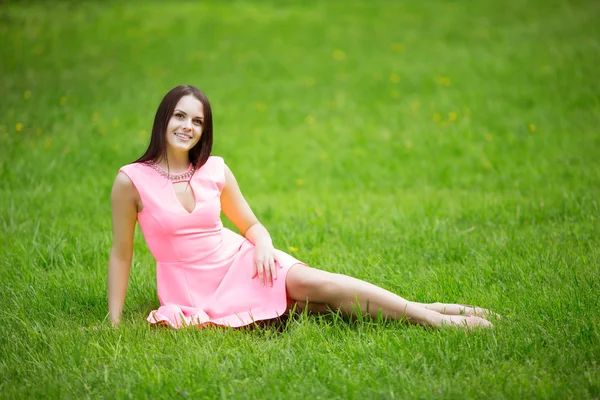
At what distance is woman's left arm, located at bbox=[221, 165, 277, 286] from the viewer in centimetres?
355

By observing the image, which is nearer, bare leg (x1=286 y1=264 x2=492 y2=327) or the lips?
bare leg (x1=286 y1=264 x2=492 y2=327)

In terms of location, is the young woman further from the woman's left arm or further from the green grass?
the green grass

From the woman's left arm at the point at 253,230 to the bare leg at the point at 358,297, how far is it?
13 cm

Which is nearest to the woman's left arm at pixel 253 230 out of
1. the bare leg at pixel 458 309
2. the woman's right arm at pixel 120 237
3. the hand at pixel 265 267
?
the hand at pixel 265 267

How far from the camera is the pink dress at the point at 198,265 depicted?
352cm

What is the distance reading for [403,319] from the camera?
345 centimetres

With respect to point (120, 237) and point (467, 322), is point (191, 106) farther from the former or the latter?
point (467, 322)

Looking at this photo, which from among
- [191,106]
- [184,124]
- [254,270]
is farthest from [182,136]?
[254,270]

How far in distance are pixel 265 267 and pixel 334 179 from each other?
342 centimetres

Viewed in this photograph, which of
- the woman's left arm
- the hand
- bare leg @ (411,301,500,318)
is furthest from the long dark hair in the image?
bare leg @ (411,301,500,318)

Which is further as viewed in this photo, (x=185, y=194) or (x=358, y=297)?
(x=185, y=194)

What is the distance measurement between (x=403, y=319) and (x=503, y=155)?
421 cm

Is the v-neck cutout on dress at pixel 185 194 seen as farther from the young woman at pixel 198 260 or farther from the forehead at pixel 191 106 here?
the forehead at pixel 191 106

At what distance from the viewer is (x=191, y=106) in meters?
3.63
